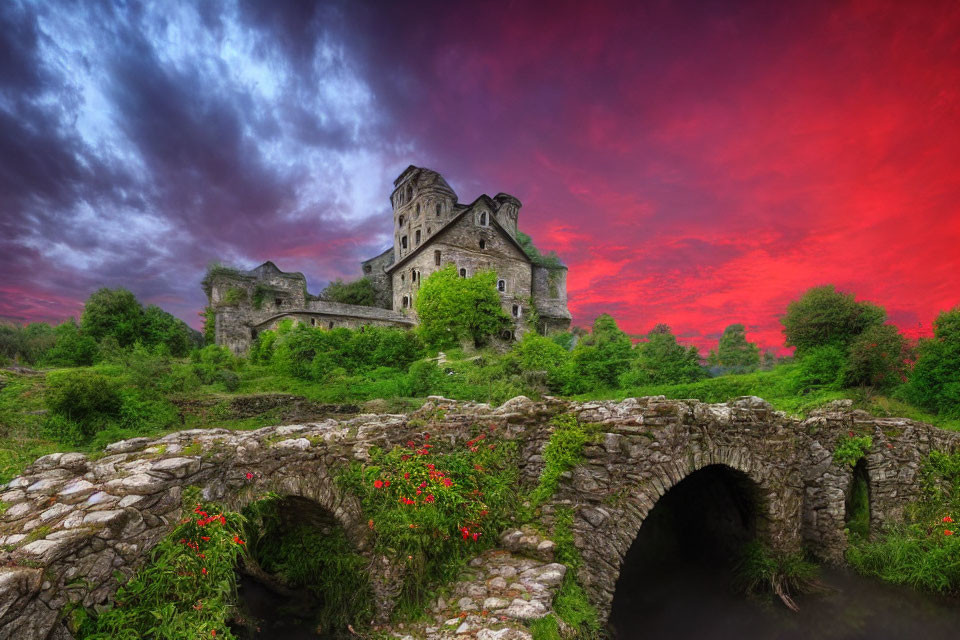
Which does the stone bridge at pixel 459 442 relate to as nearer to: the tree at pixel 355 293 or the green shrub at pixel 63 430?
the green shrub at pixel 63 430

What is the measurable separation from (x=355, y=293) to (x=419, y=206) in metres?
11.3

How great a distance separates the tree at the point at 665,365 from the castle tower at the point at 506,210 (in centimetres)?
2831

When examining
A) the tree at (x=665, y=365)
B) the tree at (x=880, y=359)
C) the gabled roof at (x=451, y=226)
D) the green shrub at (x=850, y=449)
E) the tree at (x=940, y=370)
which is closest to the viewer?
the green shrub at (x=850, y=449)

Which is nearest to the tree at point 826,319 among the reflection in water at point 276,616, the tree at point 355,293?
the reflection in water at point 276,616

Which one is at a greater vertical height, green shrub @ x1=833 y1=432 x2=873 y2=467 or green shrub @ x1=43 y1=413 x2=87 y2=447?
green shrub @ x1=43 y1=413 x2=87 y2=447

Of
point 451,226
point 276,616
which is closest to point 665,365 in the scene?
point 276,616

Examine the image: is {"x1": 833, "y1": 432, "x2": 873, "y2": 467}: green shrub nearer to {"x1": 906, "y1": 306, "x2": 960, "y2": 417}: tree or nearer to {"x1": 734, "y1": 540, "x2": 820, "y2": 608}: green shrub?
{"x1": 734, "y1": 540, "x2": 820, "y2": 608}: green shrub

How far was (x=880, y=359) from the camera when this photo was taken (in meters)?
14.9

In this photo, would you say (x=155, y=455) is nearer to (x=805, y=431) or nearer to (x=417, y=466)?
(x=417, y=466)

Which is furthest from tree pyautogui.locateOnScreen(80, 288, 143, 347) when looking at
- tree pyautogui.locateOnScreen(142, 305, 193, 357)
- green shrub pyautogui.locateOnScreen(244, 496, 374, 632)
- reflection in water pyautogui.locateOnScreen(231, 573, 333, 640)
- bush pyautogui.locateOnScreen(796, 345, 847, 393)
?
bush pyautogui.locateOnScreen(796, 345, 847, 393)

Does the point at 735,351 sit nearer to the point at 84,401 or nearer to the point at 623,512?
the point at 623,512

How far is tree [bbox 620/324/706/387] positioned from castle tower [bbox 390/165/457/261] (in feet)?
83.9

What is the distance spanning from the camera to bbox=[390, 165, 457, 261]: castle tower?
41188 millimetres

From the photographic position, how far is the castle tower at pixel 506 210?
4572 cm
